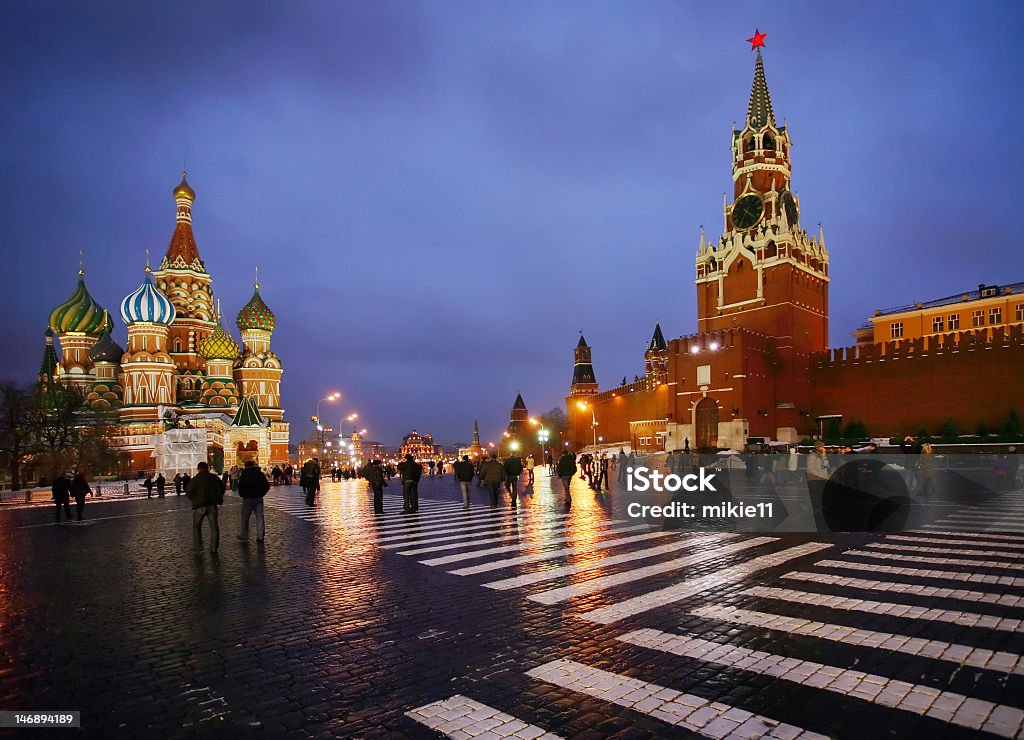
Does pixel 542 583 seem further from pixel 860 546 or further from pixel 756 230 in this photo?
pixel 756 230

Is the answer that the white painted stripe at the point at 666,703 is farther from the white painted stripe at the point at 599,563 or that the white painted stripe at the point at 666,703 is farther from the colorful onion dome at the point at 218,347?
the colorful onion dome at the point at 218,347

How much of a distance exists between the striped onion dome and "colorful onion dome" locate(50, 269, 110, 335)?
689 centimetres

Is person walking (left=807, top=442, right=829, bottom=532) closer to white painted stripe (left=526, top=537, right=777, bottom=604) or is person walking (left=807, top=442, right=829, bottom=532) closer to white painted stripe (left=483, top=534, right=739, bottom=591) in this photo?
white painted stripe (left=483, top=534, right=739, bottom=591)

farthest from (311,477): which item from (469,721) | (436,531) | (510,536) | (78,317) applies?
(78,317)

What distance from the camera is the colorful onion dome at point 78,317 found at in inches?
2355

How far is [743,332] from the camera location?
47938 mm

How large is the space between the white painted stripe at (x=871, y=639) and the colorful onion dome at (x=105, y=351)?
223 ft

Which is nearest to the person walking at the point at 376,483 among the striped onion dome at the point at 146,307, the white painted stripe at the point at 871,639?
the white painted stripe at the point at 871,639

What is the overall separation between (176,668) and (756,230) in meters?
58.2

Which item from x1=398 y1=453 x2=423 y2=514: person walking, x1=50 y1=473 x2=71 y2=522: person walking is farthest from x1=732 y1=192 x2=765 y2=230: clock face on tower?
x1=50 y1=473 x2=71 y2=522: person walking

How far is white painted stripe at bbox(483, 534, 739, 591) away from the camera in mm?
8078

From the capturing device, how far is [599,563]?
9273 mm

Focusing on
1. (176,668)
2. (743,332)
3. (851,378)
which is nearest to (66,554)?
(176,668)

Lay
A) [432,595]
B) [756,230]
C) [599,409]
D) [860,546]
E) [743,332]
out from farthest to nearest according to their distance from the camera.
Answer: [599,409] → [756,230] → [743,332] → [860,546] → [432,595]
